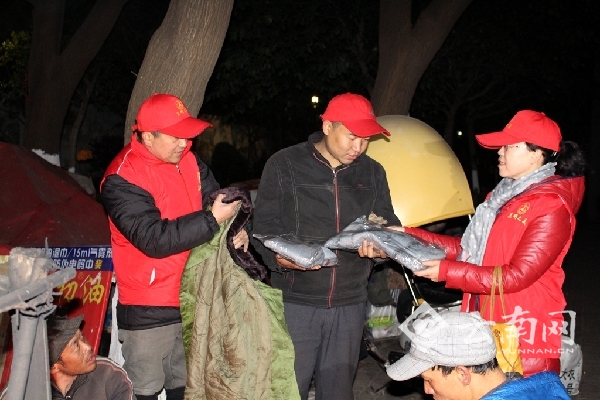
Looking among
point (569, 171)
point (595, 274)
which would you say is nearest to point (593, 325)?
point (595, 274)

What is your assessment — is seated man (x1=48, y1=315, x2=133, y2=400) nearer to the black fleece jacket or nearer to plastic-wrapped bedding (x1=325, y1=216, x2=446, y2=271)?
the black fleece jacket

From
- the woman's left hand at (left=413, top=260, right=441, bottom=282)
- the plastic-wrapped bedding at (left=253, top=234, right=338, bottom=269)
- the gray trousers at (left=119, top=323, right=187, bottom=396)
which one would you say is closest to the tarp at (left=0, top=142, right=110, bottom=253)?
the gray trousers at (left=119, top=323, right=187, bottom=396)

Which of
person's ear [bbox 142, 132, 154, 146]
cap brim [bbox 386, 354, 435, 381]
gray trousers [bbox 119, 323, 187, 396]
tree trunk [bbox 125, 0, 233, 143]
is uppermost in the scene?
tree trunk [bbox 125, 0, 233, 143]

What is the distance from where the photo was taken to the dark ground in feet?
21.1

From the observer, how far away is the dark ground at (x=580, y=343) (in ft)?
21.1

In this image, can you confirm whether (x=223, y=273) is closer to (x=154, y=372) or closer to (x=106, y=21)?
(x=154, y=372)

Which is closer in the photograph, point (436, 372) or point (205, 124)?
point (436, 372)

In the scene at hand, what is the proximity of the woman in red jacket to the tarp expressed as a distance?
3822 mm

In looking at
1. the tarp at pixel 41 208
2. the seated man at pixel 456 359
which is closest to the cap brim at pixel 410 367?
the seated man at pixel 456 359

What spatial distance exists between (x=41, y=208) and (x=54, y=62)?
5.93 meters

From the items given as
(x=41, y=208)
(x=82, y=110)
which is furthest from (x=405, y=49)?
(x=82, y=110)

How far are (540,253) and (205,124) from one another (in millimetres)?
1866

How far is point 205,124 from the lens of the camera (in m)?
3.82

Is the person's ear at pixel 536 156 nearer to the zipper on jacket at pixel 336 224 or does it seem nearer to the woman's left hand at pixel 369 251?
the woman's left hand at pixel 369 251
